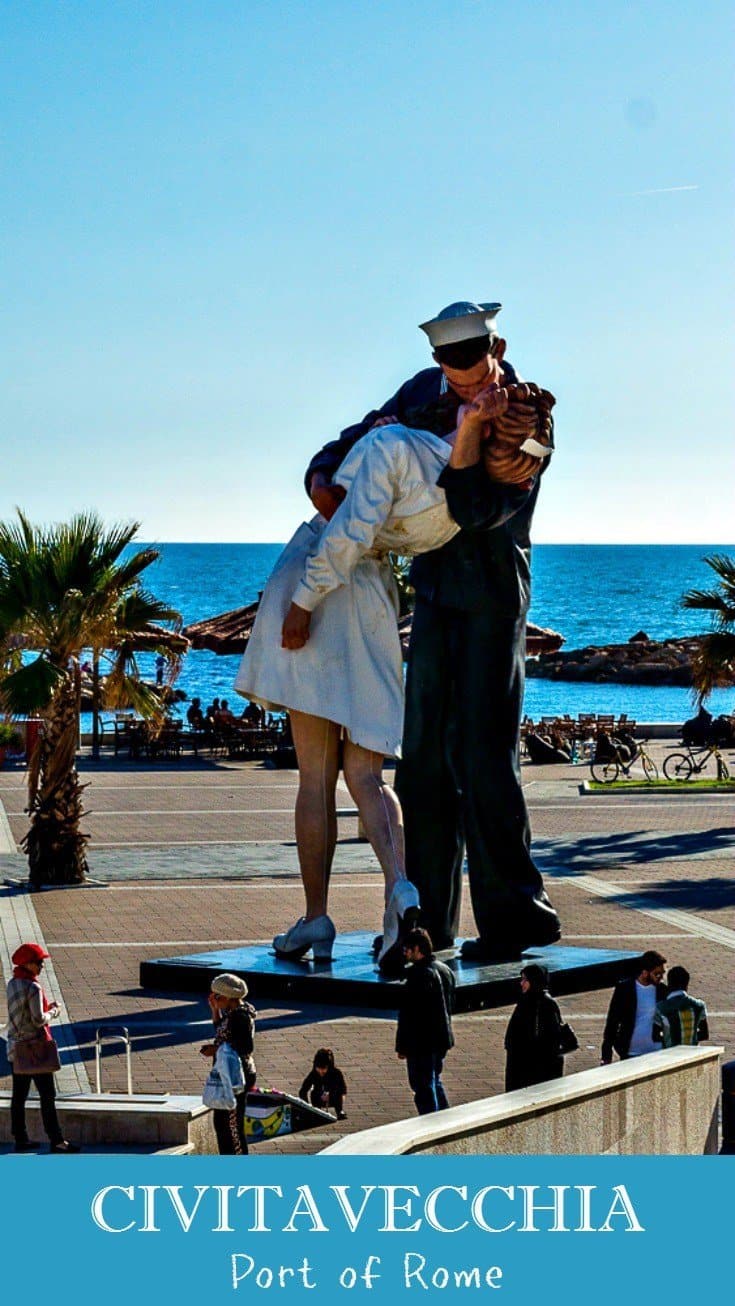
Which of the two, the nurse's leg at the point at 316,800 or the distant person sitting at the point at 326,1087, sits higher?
the nurse's leg at the point at 316,800

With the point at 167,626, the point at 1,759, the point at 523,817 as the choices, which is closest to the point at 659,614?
the point at 1,759

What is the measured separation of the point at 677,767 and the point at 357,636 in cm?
2267

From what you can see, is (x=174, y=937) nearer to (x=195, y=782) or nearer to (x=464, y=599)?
(x=464, y=599)

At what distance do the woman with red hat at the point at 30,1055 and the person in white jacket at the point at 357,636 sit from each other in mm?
2748

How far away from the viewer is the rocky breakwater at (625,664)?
81.8 m

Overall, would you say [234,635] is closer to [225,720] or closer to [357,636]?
[225,720]

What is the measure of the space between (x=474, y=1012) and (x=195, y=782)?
805 inches

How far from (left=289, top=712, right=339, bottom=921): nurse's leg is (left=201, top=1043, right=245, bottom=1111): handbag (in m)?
3.42

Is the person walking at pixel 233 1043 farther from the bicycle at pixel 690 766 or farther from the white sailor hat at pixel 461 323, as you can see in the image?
the bicycle at pixel 690 766

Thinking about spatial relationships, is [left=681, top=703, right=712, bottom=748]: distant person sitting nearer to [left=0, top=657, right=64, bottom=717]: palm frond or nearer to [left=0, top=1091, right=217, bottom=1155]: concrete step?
A: [left=0, top=657, right=64, bottom=717]: palm frond

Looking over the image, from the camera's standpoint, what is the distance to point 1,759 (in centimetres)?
3572

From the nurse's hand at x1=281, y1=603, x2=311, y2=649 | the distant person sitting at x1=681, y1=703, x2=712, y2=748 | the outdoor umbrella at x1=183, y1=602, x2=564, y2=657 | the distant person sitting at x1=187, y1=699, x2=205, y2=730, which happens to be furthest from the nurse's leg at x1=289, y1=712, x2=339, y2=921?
the distant person sitting at x1=681, y1=703, x2=712, y2=748

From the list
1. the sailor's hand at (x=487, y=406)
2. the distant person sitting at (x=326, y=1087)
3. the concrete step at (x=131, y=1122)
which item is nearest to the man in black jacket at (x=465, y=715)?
the sailor's hand at (x=487, y=406)

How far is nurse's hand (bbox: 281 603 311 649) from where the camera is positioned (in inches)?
496
